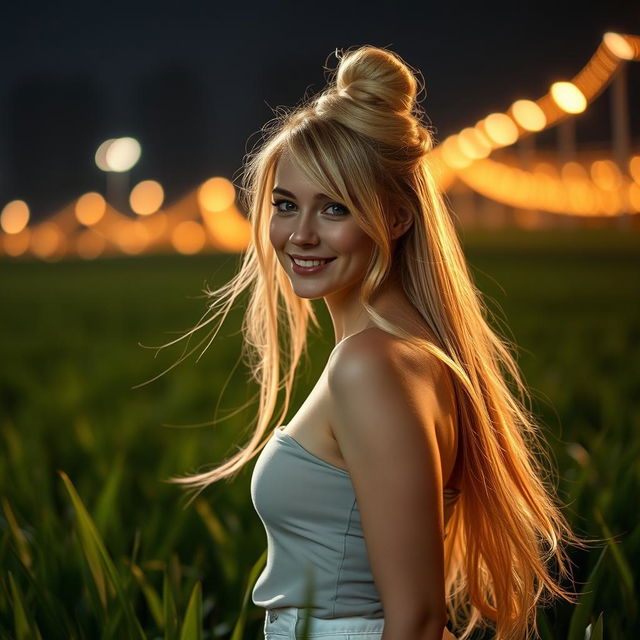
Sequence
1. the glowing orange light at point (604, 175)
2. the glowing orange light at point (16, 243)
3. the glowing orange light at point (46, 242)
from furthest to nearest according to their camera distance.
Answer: the glowing orange light at point (46, 242)
the glowing orange light at point (16, 243)
the glowing orange light at point (604, 175)

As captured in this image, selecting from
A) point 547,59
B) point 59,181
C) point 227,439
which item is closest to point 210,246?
point 59,181

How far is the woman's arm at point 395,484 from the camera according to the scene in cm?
115

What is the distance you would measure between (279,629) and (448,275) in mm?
513

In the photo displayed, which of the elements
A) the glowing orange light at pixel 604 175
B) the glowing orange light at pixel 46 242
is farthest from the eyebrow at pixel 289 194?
the glowing orange light at pixel 46 242

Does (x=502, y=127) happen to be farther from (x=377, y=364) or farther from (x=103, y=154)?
(x=377, y=364)

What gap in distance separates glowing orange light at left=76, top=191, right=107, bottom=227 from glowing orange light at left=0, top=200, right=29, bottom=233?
1155 mm

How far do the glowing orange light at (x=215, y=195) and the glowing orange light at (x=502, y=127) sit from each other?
1022 cm

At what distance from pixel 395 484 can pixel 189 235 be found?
70.3 ft

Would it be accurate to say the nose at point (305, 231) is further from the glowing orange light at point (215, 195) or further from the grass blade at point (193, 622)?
the glowing orange light at point (215, 195)

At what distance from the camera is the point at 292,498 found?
4.17 ft

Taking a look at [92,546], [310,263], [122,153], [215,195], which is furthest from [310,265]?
[215,195]

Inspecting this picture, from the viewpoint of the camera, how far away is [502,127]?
1179 cm

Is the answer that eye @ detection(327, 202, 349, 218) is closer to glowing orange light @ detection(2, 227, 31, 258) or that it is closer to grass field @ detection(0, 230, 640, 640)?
grass field @ detection(0, 230, 640, 640)

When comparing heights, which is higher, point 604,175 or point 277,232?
point 277,232
